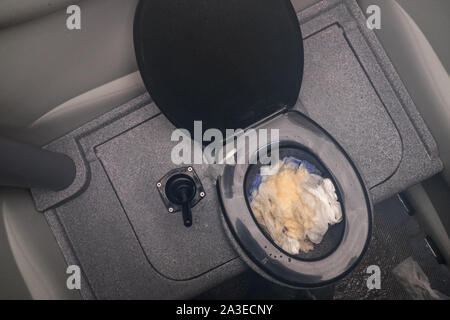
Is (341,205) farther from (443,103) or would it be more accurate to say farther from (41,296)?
(41,296)

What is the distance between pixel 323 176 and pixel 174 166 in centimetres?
45

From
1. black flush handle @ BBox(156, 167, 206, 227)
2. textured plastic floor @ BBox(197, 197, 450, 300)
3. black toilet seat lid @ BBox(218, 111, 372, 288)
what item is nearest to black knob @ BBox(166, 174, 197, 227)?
black flush handle @ BBox(156, 167, 206, 227)

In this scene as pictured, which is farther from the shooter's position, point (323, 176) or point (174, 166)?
point (174, 166)

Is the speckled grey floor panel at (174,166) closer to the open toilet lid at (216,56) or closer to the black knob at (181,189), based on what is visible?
the black knob at (181,189)

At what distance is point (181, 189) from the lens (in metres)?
0.98

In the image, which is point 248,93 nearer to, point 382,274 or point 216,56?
point 216,56

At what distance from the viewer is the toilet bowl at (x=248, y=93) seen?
0.74 meters

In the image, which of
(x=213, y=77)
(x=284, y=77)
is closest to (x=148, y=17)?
(x=213, y=77)

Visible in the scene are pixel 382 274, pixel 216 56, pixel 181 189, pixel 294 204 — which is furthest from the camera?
pixel 382 274

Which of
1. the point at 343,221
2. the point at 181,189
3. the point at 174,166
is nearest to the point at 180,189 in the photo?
the point at 181,189

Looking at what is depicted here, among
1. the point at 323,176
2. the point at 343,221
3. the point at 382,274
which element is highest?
the point at 323,176

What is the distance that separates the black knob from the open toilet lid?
228 millimetres

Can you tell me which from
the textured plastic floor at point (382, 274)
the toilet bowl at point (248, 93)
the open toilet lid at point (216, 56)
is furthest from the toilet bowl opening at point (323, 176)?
the textured plastic floor at point (382, 274)

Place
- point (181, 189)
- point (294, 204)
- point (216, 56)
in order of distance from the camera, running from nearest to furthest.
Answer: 1. point (216, 56)
2. point (294, 204)
3. point (181, 189)
